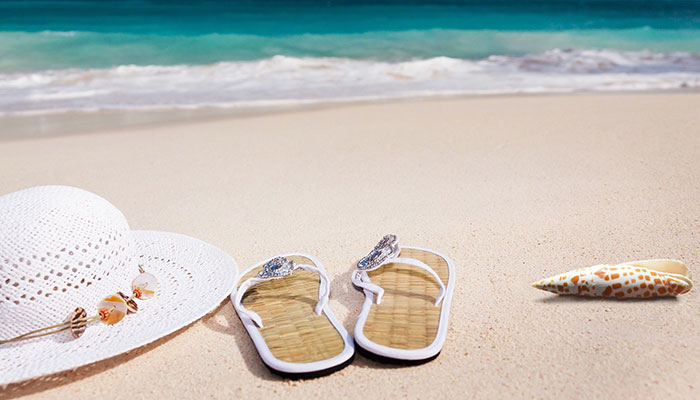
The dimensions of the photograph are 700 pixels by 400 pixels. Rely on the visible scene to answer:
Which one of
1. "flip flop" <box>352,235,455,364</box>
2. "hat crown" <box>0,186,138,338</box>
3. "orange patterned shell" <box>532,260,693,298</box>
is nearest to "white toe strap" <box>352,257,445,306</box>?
"flip flop" <box>352,235,455,364</box>

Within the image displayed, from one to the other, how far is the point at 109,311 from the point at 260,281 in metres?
0.52

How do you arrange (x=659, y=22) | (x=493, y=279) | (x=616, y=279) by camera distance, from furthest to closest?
(x=659, y=22), (x=493, y=279), (x=616, y=279)

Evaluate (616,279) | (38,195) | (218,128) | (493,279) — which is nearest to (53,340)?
Answer: (38,195)

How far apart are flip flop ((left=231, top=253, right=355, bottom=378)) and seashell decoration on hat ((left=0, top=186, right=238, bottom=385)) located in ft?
0.47

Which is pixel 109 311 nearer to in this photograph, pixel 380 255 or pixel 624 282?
pixel 380 255

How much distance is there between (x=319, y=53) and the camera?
36.7ft

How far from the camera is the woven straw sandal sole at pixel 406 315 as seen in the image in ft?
4.84

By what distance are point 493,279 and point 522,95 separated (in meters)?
5.19

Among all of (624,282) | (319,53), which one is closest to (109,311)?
(624,282)

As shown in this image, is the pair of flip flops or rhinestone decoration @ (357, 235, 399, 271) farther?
rhinestone decoration @ (357, 235, 399, 271)

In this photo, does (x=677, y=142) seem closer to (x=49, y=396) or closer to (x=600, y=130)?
(x=600, y=130)

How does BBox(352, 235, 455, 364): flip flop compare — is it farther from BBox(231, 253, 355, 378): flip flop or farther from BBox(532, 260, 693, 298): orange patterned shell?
BBox(532, 260, 693, 298): orange patterned shell

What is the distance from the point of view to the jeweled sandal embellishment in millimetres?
1438

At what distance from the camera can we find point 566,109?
5195 millimetres
